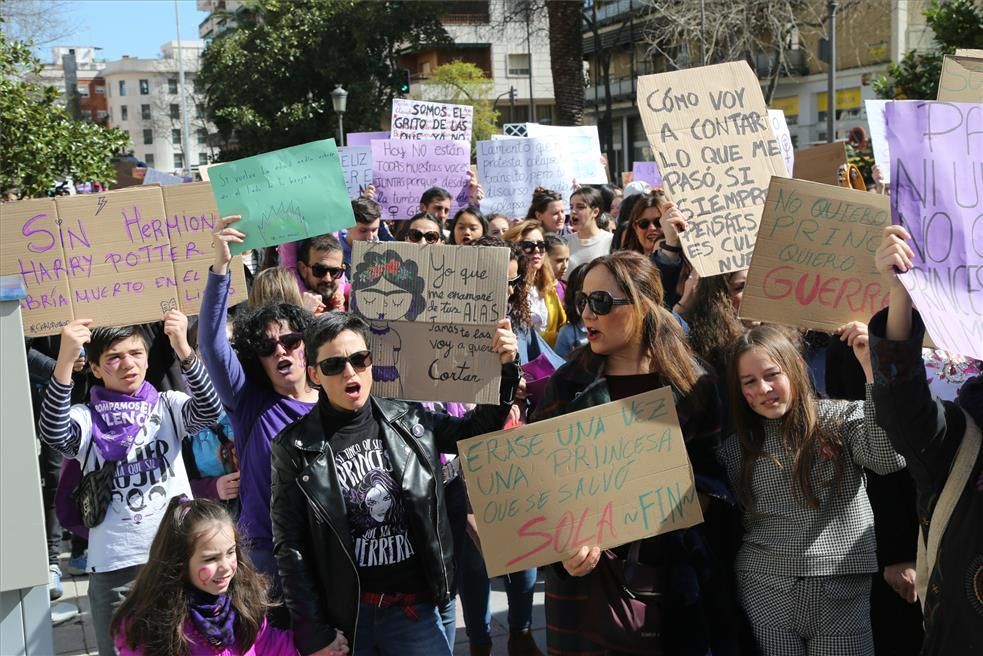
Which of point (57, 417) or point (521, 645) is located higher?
point (57, 417)

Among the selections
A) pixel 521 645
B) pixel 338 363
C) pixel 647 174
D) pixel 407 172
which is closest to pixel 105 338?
pixel 338 363

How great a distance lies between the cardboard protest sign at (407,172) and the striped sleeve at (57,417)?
5239 mm

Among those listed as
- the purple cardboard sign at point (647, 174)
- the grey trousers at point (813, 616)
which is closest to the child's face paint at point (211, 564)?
the grey trousers at point (813, 616)

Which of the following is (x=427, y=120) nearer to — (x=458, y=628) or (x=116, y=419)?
(x=458, y=628)

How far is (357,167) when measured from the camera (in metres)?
9.38

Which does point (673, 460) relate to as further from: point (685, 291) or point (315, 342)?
point (685, 291)

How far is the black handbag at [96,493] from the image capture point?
3635 millimetres

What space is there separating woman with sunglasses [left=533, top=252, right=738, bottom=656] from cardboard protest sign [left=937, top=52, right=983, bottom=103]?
1089 mm

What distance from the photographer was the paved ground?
4664mm

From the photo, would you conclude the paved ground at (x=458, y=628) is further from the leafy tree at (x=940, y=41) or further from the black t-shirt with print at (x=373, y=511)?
the leafy tree at (x=940, y=41)

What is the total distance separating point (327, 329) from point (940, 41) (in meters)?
13.3

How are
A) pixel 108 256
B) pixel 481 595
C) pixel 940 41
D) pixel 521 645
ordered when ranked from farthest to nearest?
pixel 940 41 → pixel 521 645 → pixel 481 595 → pixel 108 256

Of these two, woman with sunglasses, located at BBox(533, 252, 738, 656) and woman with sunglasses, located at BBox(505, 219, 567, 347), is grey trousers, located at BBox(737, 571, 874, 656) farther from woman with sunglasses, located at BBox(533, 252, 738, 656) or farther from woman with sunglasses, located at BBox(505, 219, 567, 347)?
woman with sunglasses, located at BBox(505, 219, 567, 347)

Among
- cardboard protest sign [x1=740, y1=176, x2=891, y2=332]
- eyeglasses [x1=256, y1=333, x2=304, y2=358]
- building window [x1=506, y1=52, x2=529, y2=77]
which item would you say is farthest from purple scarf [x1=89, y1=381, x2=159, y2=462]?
building window [x1=506, y1=52, x2=529, y2=77]
